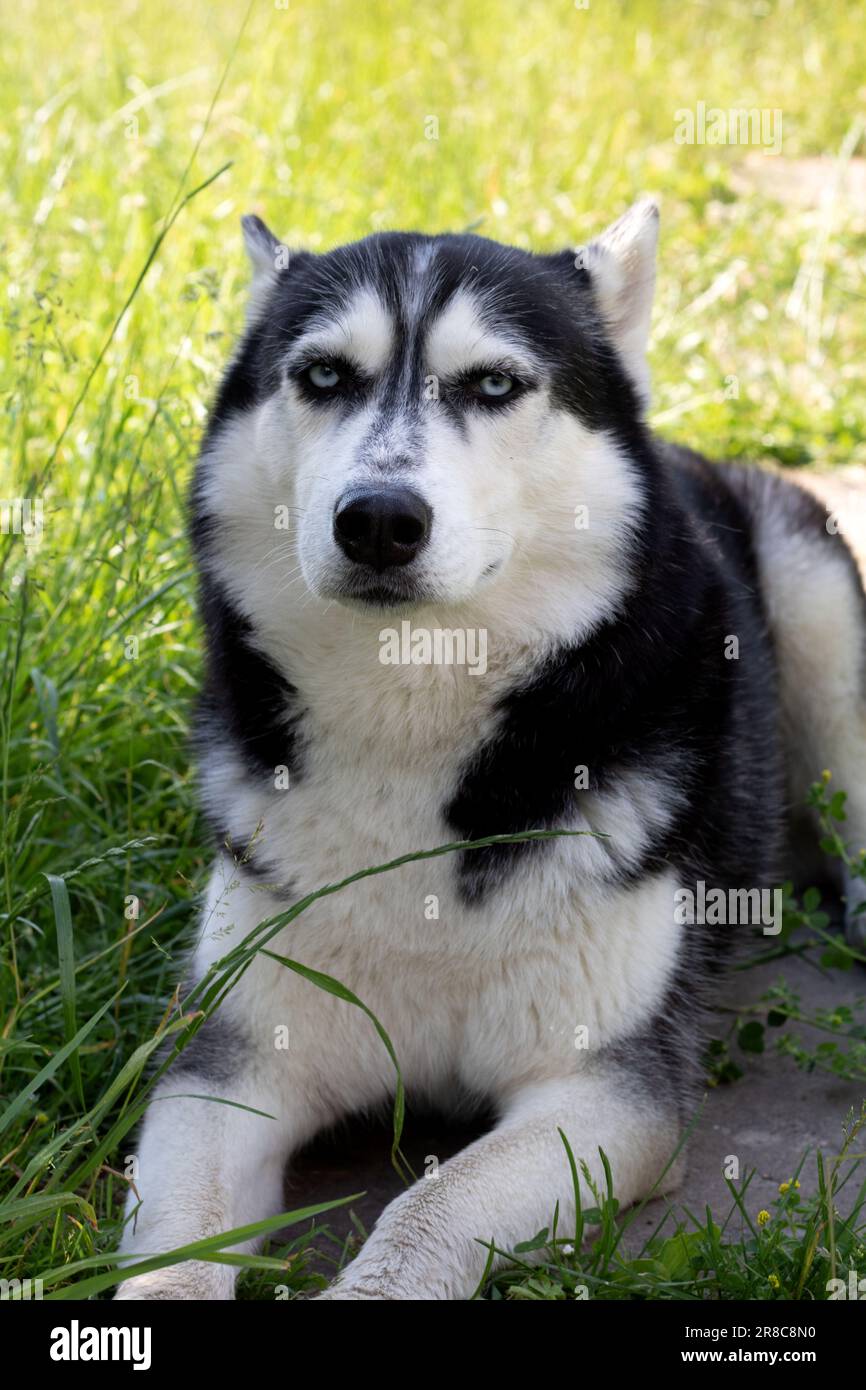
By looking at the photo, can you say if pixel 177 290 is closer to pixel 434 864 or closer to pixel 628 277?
pixel 628 277

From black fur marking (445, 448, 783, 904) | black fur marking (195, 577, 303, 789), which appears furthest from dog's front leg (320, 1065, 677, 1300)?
black fur marking (195, 577, 303, 789)

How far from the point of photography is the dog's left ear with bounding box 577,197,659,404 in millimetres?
3039

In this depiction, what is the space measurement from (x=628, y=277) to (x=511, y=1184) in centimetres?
183

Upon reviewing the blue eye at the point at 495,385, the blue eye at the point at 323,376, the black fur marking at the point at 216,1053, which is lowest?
the black fur marking at the point at 216,1053

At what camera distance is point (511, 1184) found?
8.20 feet

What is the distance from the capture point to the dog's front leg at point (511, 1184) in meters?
2.37

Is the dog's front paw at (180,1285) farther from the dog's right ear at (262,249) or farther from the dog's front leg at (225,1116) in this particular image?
the dog's right ear at (262,249)

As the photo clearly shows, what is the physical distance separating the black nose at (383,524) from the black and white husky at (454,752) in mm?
67

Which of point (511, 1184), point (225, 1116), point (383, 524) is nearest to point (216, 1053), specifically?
point (225, 1116)

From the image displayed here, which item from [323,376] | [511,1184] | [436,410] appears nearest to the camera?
[511,1184]

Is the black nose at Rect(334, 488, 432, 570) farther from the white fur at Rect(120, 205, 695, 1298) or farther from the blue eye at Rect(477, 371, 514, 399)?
the blue eye at Rect(477, 371, 514, 399)

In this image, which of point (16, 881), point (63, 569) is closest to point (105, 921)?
point (16, 881)

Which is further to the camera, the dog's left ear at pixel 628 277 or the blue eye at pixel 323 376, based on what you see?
the dog's left ear at pixel 628 277

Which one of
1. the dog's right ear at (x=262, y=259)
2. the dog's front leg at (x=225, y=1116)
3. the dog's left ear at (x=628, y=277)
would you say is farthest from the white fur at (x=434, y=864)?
the dog's right ear at (x=262, y=259)
